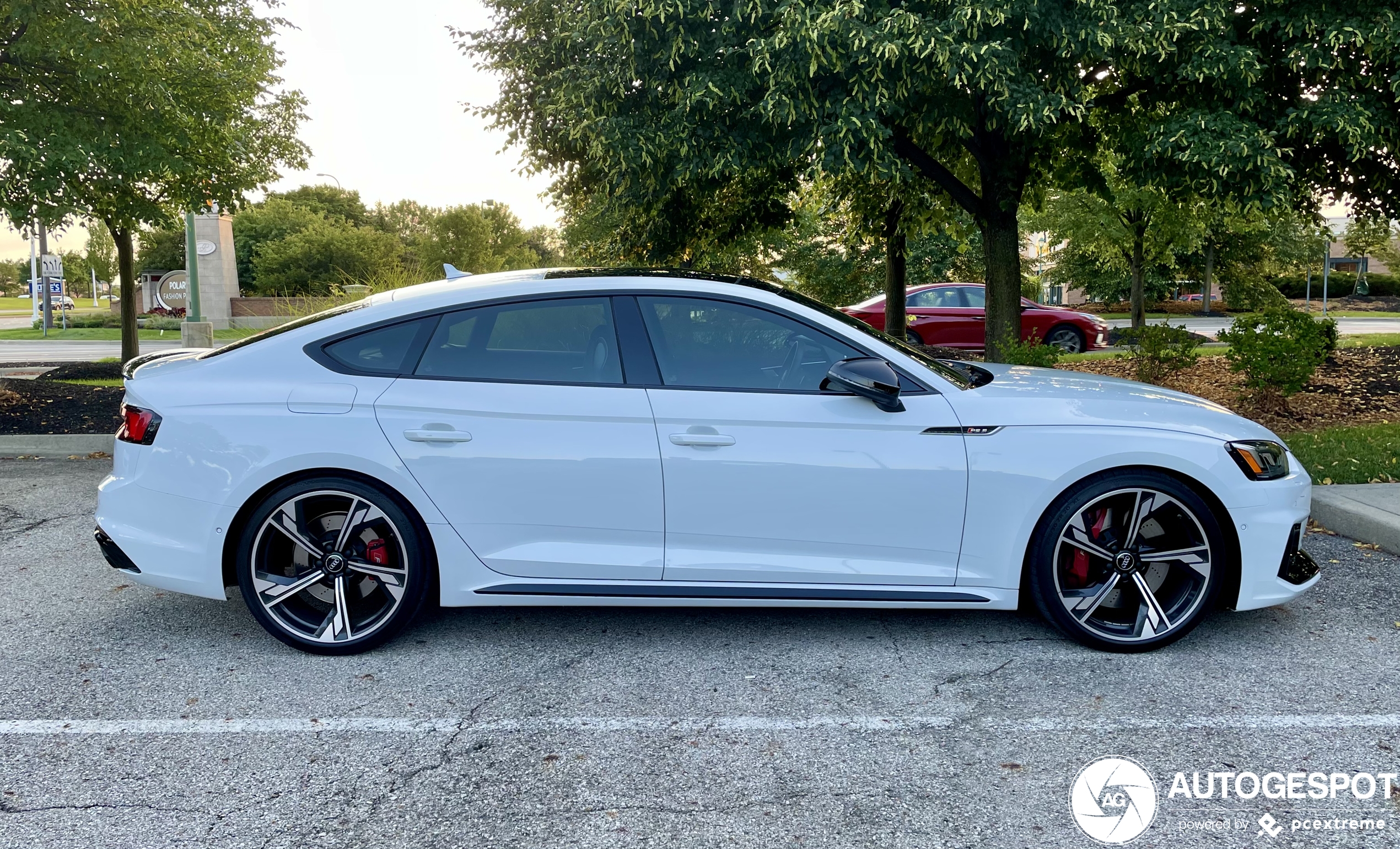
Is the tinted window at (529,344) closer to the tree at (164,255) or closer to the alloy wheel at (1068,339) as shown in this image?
the alloy wheel at (1068,339)

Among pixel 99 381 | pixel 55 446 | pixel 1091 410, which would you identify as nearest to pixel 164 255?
pixel 99 381

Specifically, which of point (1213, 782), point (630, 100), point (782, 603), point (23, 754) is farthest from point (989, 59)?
point (23, 754)

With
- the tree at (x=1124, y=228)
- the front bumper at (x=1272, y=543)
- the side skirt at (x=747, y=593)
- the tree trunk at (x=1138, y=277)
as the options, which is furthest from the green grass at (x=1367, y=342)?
the side skirt at (x=747, y=593)

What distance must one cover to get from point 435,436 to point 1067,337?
1744 cm

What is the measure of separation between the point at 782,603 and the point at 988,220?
9425 mm

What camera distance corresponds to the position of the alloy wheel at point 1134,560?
160 inches

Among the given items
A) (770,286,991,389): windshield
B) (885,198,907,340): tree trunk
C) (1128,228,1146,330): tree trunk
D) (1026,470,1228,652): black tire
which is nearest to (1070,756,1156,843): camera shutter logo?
(1026,470,1228,652): black tire

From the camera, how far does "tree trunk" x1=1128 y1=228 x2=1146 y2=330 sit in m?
30.2

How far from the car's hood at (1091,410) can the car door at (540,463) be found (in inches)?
53.0

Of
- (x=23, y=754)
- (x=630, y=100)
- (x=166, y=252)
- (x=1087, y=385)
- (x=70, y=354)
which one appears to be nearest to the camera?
(x=23, y=754)

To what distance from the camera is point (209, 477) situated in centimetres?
403

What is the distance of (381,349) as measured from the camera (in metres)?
4.16

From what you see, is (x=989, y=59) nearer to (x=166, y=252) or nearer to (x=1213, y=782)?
(x=1213, y=782)

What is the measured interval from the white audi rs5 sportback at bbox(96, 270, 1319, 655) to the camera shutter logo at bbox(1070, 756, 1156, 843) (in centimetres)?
100
